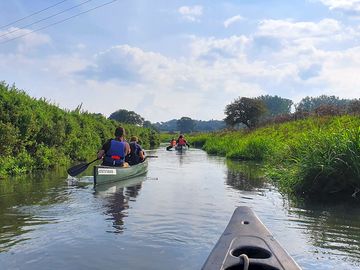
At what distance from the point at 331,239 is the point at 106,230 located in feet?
13.7

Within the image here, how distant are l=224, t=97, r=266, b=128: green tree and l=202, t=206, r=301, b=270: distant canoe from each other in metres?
51.7

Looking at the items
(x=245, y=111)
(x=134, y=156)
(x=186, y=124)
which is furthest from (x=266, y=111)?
(x=186, y=124)

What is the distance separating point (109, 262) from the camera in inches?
239

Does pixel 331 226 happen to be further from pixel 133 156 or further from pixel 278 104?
pixel 278 104

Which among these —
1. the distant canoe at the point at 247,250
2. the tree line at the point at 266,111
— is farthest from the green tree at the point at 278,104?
the distant canoe at the point at 247,250

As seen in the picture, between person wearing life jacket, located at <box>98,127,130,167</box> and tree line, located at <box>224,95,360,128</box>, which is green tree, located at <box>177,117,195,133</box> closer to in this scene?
tree line, located at <box>224,95,360,128</box>

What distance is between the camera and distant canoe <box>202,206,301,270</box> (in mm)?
4477

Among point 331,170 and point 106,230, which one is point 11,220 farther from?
point 331,170

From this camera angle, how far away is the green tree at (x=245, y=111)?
57375 mm

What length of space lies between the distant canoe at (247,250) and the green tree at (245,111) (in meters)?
51.7

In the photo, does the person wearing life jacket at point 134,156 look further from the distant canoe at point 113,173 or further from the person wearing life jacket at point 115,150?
the person wearing life jacket at point 115,150

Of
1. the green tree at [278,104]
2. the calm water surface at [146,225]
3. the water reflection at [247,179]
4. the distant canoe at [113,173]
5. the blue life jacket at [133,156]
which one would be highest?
the green tree at [278,104]

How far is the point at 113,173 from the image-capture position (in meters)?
14.1

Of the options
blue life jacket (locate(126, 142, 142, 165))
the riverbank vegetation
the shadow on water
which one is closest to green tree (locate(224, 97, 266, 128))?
the riverbank vegetation
